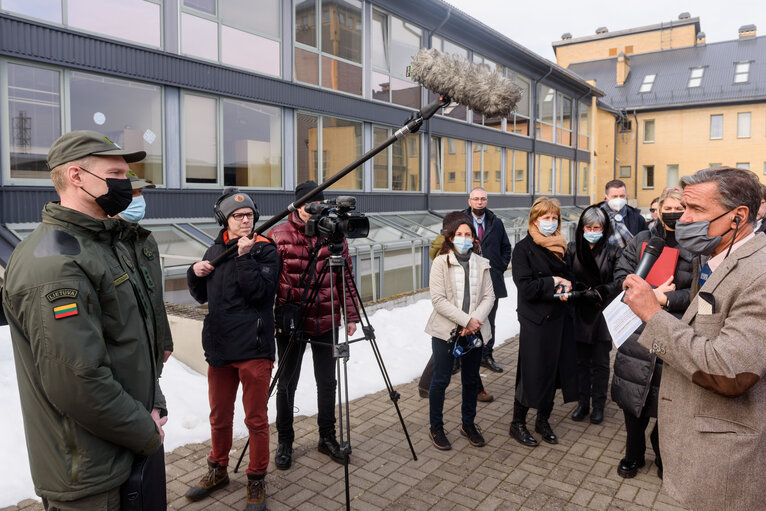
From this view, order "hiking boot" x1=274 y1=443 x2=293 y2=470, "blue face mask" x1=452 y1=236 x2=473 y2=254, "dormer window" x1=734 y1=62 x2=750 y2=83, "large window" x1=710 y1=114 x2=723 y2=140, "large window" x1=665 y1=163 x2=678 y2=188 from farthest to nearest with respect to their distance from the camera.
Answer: "large window" x1=665 y1=163 x2=678 y2=188, "dormer window" x1=734 y1=62 x2=750 y2=83, "large window" x1=710 y1=114 x2=723 y2=140, "blue face mask" x1=452 y1=236 x2=473 y2=254, "hiking boot" x1=274 y1=443 x2=293 y2=470

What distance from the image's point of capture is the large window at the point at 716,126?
39969mm

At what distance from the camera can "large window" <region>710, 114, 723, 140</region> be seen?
40.0m

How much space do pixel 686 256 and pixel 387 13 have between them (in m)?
13.6

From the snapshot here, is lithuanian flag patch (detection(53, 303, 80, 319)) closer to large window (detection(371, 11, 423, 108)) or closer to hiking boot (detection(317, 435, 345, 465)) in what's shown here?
hiking boot (detection(317, 435, 345, 465))

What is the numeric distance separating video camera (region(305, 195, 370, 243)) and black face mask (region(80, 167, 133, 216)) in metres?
1.47

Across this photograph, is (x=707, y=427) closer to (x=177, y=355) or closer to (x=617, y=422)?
(x=617, y=422)

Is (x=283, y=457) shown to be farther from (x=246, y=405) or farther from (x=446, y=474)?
(x=446, y=474)

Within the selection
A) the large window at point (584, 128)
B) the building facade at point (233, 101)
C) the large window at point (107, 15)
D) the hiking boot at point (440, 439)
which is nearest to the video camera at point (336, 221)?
the hiking boot at point (440, 439)

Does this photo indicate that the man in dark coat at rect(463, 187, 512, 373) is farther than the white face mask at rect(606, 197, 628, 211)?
Yes

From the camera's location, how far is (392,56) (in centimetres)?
1588

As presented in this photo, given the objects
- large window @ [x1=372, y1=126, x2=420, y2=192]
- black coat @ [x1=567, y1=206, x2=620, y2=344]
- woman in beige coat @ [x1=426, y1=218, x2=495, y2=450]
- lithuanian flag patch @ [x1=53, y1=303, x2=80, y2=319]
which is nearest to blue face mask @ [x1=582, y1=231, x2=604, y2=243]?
black coat @ [x1=567, y1=206, x2=620, y2=344]

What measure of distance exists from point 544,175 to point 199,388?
76.6 ft

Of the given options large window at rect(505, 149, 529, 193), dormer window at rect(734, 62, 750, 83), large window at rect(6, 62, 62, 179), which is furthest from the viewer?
dormer window at rect(734, 62, 750, 83)

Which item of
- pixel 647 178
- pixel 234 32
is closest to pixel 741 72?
pixel 647 178
